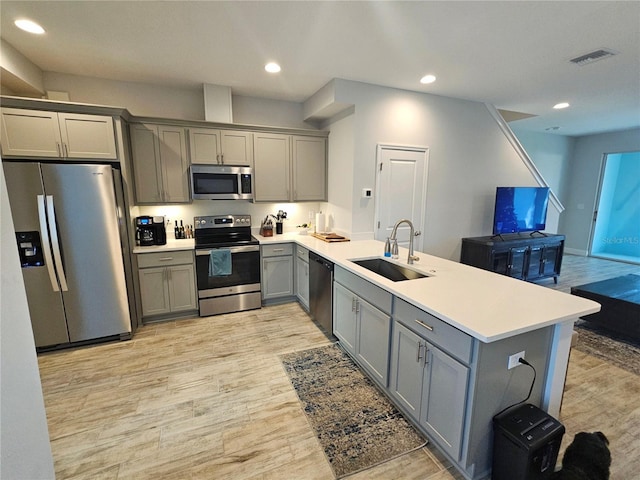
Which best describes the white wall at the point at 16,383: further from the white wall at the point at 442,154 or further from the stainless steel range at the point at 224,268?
the white wall at the point at 442,154

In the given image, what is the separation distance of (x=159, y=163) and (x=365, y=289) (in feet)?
9.47

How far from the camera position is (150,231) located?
138 inches

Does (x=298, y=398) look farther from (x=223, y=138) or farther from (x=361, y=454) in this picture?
(x=223, y=138)

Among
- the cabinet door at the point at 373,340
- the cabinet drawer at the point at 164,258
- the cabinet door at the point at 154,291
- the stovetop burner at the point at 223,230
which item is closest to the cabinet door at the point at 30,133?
the cabinet drawer at the point at 164,258

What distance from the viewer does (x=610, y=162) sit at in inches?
264

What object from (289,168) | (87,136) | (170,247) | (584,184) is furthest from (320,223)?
(584,184)

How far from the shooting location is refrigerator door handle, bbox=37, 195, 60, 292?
2.59m

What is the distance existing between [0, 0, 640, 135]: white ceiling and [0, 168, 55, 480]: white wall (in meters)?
2.11

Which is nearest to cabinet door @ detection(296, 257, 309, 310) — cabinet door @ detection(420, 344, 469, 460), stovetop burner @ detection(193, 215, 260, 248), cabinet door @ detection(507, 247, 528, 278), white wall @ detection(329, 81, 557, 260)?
stovetop burner @ detection(193, 215, 260, 248)

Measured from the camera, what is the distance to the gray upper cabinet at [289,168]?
3939 mm

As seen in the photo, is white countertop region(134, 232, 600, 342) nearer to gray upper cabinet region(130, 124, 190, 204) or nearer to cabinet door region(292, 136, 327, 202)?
cabinet door region(292, 136, 327, 202)

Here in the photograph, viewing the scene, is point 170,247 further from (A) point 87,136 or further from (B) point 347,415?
(B) point 347,415

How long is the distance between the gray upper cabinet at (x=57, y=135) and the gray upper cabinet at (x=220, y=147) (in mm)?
863

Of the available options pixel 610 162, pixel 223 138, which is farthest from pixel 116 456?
pixel 610 162
